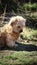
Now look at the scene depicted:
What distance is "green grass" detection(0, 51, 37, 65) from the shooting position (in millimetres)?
5969

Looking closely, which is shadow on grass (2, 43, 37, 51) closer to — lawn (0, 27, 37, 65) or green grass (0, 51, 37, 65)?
lawn (0, 27, 37, 65)

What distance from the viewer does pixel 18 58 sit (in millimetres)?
6297

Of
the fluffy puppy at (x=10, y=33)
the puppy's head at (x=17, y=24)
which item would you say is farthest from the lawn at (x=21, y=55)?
the puppy's head at (x=17, y=24)

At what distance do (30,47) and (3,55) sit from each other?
1419 millimetres

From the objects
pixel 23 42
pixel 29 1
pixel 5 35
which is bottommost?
pixel 29 1

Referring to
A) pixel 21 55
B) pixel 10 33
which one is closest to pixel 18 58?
pixel 21 55

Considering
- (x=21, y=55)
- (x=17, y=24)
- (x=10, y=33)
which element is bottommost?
(x=21, y=55)

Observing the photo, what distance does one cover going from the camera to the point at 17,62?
19.7 ft

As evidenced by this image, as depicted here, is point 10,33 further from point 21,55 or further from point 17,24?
point 21,55

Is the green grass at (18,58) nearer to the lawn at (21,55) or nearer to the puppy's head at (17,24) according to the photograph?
the lawn at (21,55)

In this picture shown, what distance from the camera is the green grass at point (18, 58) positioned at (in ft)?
19.6

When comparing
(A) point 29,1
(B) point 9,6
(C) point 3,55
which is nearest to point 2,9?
(B) point 9,6

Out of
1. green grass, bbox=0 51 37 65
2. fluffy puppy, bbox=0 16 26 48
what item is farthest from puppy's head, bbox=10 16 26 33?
green grass, bbox=0 51 37 65

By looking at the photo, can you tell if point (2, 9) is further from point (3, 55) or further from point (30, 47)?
point (3, 55)
